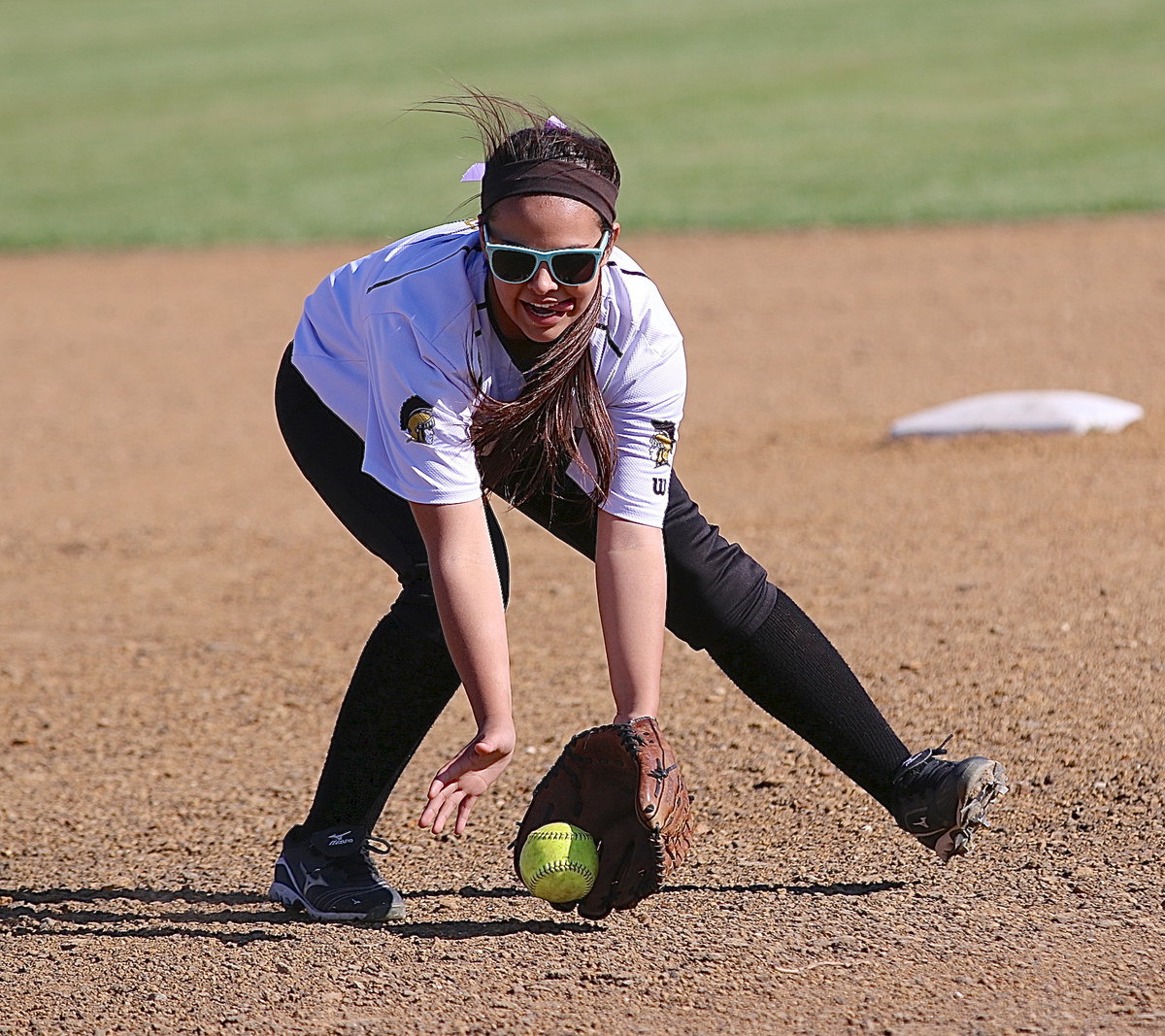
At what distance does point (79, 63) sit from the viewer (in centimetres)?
2608

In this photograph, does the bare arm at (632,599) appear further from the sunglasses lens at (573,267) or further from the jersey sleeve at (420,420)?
the sunglasses lens at (573,267)

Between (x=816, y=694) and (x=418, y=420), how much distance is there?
3.07ft

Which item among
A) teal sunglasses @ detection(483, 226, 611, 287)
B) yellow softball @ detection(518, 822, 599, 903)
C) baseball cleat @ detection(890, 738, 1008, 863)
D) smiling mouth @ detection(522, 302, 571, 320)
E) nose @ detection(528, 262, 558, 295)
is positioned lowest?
yellow softball @ detection(518, 822, 599, 903)

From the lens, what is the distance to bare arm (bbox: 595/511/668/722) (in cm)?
281

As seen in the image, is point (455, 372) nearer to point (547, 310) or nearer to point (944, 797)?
point (547, 310)

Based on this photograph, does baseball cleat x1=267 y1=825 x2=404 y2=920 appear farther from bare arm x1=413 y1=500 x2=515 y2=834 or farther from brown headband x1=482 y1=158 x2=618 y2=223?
brown headband x1=482 y1=158 x2=618 y2=223

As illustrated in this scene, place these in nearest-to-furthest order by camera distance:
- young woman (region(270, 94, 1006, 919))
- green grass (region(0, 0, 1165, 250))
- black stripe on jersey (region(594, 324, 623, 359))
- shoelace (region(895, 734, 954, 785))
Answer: young woman (region(270, 94, 1006, 919)), black stripe on jersey (region(594, 324, 623, 359)), shoelace (region(895, 734, 954, 785)), green grass (region(0, 0, 1165, 250))

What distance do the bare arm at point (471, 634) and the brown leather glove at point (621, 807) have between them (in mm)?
271

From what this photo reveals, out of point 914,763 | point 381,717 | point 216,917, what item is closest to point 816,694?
point 914,763

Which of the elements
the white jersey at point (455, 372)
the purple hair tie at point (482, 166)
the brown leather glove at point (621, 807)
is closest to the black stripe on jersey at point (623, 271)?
the white jersey at point (455, 372)

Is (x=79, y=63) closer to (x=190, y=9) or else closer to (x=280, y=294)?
(x=190, y=9)

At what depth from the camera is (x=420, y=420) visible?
8.84ft

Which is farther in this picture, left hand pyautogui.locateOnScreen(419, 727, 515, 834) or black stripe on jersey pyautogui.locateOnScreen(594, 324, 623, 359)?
black stripe on jersey pyautogui.locateOnScreen(594, 324, 623, 359)

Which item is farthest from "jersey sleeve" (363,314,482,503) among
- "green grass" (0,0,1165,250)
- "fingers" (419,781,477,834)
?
"green grass" (0,0,1165,250)
